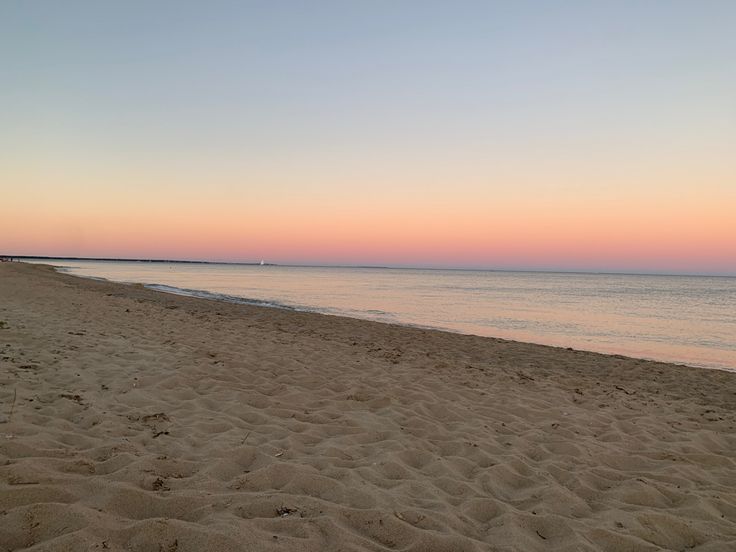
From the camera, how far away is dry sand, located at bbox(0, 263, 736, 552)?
114 inches

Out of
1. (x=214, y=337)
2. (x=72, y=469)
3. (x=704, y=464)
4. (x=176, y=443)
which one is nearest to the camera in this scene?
(x=72, y=469)

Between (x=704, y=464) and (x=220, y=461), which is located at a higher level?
(x=220, y=461)

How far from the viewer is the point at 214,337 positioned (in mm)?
10438

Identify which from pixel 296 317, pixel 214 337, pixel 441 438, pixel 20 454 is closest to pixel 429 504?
pixel 441 438

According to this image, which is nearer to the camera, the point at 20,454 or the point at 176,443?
the point at 20,454

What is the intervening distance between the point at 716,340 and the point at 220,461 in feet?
65.4

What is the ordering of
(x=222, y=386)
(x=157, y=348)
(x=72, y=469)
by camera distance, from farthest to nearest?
(x=157, y=348) → (x=222, y=386) → (x=72, y=469)

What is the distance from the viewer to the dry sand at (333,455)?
2908 millimetres

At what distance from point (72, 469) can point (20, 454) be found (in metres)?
0.46

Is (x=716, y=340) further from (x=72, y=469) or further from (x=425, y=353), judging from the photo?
(x=72, y=469)

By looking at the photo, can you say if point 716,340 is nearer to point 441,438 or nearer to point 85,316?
point 441,438

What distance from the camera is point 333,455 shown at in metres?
4.24

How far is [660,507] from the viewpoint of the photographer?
3.83 meters

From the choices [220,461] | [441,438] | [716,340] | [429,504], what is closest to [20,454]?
[220,461]
